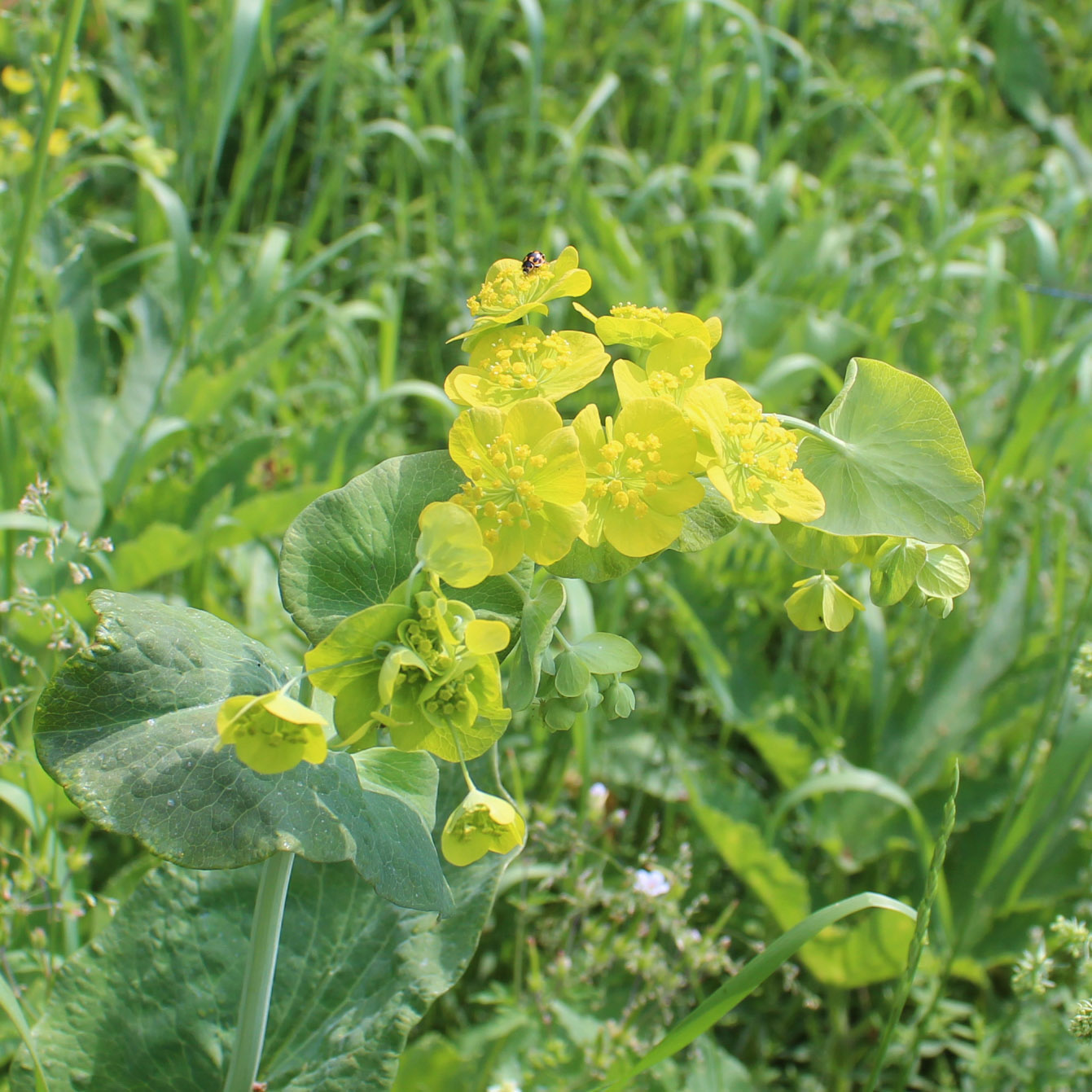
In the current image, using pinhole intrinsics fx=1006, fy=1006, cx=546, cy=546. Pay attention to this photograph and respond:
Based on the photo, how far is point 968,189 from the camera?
4.31m

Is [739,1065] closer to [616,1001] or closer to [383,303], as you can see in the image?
[616,1001]

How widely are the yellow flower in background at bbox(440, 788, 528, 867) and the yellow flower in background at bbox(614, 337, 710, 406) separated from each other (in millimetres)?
387

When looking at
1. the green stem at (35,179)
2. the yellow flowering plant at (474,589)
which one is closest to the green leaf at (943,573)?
the yellow flowering plant at (474,589)

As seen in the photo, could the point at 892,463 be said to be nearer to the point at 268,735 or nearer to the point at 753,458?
the point at 753,458

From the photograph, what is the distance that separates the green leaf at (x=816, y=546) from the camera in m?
0.98

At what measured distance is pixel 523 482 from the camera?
840 mm

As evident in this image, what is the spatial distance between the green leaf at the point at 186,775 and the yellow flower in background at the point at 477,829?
0.19ft

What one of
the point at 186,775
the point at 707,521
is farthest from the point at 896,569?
the point at 186,775

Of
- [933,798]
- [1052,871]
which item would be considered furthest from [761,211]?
[1052,871]

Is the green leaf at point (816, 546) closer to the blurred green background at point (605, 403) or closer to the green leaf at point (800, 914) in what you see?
the blurred green background at point (605, 403)

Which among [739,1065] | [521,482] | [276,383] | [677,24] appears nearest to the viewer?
[521,482]

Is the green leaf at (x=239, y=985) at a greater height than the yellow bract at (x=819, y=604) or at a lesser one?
lesser

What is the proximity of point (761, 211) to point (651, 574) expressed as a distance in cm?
149

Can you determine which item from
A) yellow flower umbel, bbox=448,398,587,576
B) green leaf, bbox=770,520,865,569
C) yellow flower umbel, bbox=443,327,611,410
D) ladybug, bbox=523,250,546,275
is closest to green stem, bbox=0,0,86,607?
ladybug, bbox=523,250,546,275
